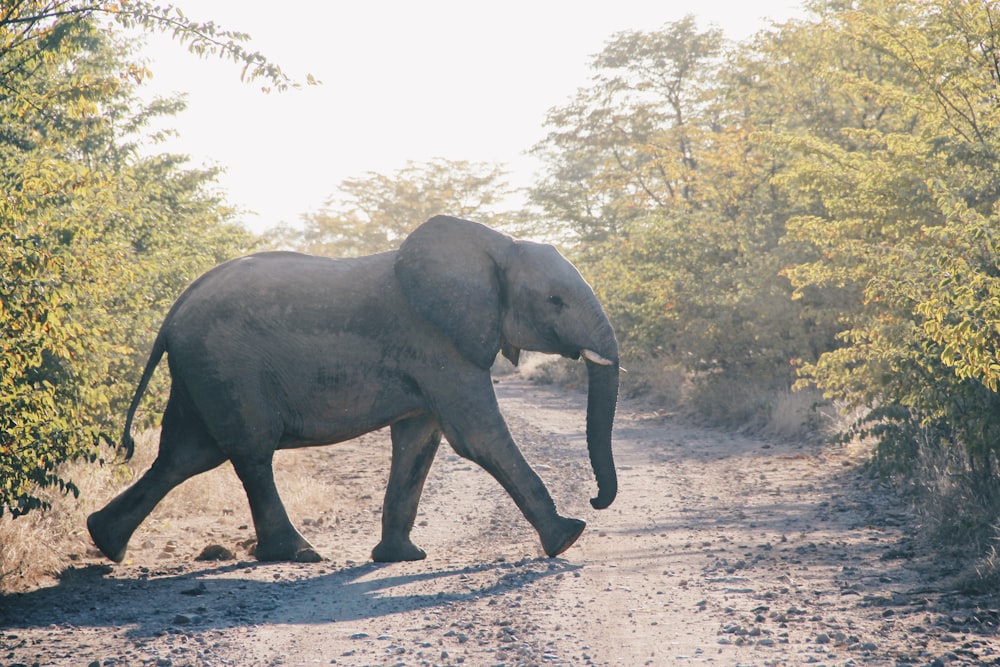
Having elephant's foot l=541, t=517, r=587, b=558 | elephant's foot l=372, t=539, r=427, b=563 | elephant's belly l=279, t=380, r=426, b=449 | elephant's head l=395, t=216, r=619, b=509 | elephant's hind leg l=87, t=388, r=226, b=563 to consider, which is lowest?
elephant's foot l=372, t=539, r=427, b=563

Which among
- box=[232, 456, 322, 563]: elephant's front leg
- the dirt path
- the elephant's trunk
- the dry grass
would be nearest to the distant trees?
the dirt path

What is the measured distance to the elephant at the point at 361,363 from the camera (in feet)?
26.3

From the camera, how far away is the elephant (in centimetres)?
802

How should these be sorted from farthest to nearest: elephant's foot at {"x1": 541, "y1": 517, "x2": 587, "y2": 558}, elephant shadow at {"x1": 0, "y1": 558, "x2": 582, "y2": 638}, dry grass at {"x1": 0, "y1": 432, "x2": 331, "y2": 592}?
1. elephant's foot at {"x1": 541, "y1": 517, "x2": 587, "y2": 558}
2. dry grass at {"x1": 0, "y1": 432, "x2": 331, "y2": 592}
3. elephant shadow at {"x1": 0, "y1": 558, "x2": 582, "y2": 638}

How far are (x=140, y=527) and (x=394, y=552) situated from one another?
8.69 feet

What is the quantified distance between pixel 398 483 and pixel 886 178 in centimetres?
716

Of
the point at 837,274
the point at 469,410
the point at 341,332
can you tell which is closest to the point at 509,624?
the point at 469,410

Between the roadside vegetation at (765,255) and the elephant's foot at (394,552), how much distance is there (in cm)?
230

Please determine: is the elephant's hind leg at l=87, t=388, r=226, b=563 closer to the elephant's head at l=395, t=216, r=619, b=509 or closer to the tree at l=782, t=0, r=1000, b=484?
the elephant's head at l=395, t=216, r=619, b=509

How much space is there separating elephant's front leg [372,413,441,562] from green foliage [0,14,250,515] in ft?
7.57

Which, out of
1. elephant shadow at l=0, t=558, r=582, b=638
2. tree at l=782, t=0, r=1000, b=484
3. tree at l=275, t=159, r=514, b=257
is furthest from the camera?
tree at l=275, t=159, r=514, b=257

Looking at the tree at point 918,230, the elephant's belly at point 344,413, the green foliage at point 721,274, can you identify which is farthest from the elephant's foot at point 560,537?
the green foliage at point 721,274

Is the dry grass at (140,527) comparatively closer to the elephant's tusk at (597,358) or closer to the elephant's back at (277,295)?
the elephant's back at (277,295)

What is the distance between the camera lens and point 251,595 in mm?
6875
